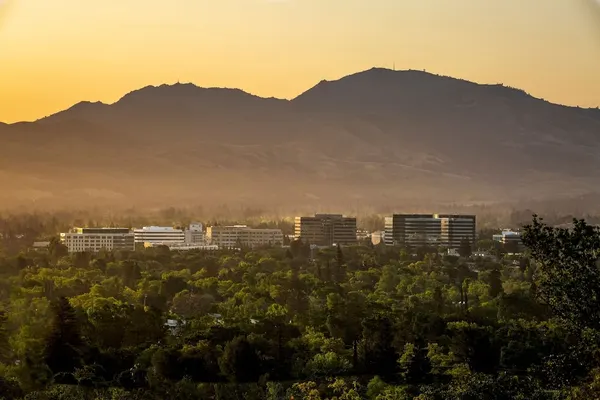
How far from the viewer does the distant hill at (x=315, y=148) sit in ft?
305

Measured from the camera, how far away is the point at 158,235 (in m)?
46.2

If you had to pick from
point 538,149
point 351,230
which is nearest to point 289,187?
point 538,149

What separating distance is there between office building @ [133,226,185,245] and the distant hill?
2341cm

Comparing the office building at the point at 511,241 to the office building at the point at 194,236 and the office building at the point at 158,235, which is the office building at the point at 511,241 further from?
the office building at the point at 158,235

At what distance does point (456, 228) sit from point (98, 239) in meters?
13.7

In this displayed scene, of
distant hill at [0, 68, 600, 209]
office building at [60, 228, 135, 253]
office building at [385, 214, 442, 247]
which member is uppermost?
distant hill at [0, 68, 600, 209]

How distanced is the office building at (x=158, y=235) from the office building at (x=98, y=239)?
155 cm

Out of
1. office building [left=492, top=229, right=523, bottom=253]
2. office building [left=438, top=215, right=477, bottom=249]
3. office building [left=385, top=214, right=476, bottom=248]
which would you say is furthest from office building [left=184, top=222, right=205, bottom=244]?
office building [left=492, top=229, right=523, bottom=253]

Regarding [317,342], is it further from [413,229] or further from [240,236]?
[413,229]

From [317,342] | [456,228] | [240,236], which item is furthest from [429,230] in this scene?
[317,342]

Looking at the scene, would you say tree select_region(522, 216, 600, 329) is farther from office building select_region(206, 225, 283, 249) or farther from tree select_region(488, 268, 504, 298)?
office building select_region(206, 225, 283, 249)

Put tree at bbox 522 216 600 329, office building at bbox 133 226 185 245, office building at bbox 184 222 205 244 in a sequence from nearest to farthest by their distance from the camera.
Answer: tree at bbox 522 216 600 329 < office building at bbox 133 226 185 245 < office building at bbox 184 222 205 244

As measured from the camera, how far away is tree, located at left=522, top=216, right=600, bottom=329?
18.6ft

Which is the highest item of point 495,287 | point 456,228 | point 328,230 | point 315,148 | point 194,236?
point 315,148
